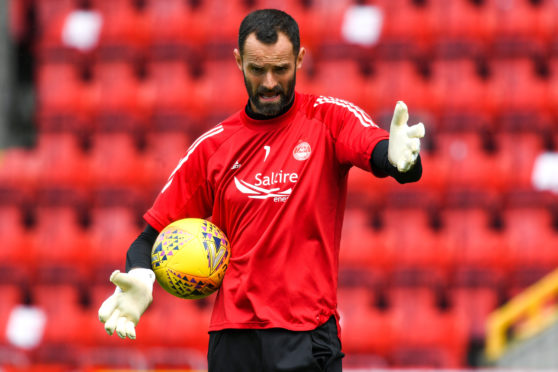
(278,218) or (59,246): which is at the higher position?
(278,218)

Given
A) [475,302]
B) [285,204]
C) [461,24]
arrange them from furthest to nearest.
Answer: [461,24], [475,302], [285,204]

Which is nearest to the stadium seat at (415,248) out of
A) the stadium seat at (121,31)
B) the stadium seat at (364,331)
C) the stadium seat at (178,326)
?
the stadium seat at (364,331)

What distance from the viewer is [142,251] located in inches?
140

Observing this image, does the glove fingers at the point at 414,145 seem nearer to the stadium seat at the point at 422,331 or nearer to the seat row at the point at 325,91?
the stadium seat at the point at 422,331

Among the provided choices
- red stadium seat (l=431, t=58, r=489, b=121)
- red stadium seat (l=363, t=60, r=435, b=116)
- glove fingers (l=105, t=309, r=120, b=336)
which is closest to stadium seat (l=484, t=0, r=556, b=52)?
red stadium seat (l=431, t=58, r=489, b=121)

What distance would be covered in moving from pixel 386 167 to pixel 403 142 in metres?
0.12

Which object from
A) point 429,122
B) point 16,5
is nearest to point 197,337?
point 429,122

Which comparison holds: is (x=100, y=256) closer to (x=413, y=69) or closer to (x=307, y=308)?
(x=413, y=69)

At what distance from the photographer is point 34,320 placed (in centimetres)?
941

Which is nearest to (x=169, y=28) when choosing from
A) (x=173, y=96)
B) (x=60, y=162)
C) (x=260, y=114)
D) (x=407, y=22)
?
(x=173, y=96)

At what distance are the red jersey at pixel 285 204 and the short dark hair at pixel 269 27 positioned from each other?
27cm

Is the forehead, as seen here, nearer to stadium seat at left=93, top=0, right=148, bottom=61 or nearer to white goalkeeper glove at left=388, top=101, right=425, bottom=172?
white goalkeeper glove at left=388, top=101, right=425, bottom=172

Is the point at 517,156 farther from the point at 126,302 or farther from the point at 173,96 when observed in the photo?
the point at 126,302

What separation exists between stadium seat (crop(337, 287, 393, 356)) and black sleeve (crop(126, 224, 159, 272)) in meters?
5.20
